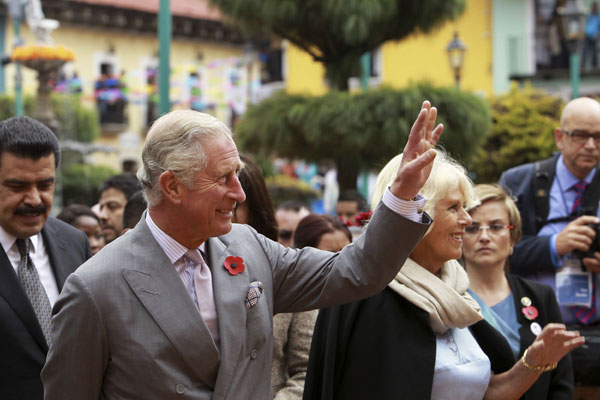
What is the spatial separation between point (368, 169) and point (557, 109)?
9.48m

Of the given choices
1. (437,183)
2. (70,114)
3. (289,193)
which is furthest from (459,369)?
(70,114)

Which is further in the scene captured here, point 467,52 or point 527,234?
point 467,52

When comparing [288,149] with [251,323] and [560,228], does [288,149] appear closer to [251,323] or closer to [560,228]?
[560,228]

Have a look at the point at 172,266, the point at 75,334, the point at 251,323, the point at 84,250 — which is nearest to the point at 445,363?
the point at 251,323

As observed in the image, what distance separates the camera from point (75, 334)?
8.93 feet

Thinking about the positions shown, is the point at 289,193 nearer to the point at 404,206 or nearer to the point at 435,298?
the point at 435,298

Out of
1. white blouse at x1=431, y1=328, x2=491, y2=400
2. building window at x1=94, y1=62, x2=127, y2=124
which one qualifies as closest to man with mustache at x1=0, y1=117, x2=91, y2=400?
white blouse at x1=431, y1=328, x2=491, y2=400

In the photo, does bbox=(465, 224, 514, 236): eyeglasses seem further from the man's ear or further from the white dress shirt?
the man's ear

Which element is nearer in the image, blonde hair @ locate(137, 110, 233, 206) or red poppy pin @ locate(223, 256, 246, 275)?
blonde hair @ locate(137, 110, 233, 206)

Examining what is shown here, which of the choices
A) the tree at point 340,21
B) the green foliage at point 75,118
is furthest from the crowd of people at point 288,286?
the green foliage at point 75,118

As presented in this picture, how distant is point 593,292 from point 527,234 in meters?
0.54

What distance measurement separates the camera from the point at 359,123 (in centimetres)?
1089

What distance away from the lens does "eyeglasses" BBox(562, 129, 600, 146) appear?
555 centimetres

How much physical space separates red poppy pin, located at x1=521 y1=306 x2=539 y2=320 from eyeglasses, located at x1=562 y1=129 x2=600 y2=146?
1515 mm
